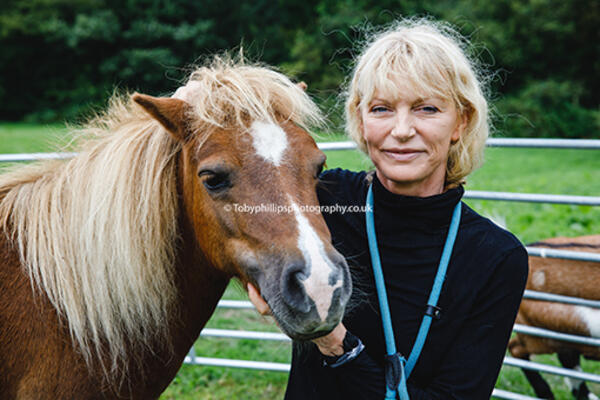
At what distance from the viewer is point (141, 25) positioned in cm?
2869

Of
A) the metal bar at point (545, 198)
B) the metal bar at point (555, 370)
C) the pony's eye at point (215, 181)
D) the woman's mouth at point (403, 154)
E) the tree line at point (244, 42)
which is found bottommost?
the tree line at point (244, 42)

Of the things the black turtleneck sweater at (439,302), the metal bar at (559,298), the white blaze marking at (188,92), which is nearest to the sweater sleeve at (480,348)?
the black turtleneck sweater at (439,302)

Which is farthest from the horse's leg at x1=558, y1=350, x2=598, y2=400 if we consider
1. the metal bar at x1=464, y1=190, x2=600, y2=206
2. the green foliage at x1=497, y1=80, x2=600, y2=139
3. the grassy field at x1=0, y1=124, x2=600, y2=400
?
the green foliage at x1=497, y1=80, x2=600, y2=139

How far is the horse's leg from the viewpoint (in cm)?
358

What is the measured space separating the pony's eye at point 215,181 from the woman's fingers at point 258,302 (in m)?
0.38

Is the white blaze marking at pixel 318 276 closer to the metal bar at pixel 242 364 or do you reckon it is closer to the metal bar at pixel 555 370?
the metal bar at pixel 242 364

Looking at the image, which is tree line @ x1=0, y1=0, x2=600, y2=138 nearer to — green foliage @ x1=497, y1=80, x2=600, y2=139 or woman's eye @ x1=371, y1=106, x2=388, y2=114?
green foliage @ x1=497, y1=80, x2=600, y2=139

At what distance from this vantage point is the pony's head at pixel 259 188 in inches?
56.3

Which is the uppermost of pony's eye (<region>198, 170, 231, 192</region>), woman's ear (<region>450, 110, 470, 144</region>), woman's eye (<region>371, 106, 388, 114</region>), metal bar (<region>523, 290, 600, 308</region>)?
woman's eye (<region>371, 106, 388, 114</region>)

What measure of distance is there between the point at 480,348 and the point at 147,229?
134 centimetres

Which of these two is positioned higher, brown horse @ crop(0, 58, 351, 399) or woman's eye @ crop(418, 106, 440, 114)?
woman's eye @ crop(418, 106, 440, 114)

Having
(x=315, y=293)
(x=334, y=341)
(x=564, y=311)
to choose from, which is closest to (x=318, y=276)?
(x=315, y=293)

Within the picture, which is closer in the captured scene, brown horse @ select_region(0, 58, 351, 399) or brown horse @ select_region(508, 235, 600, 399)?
brown horse @ select_region(0, 58, 351, 399)

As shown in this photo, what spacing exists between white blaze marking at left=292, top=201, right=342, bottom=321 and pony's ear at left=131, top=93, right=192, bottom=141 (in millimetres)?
711
